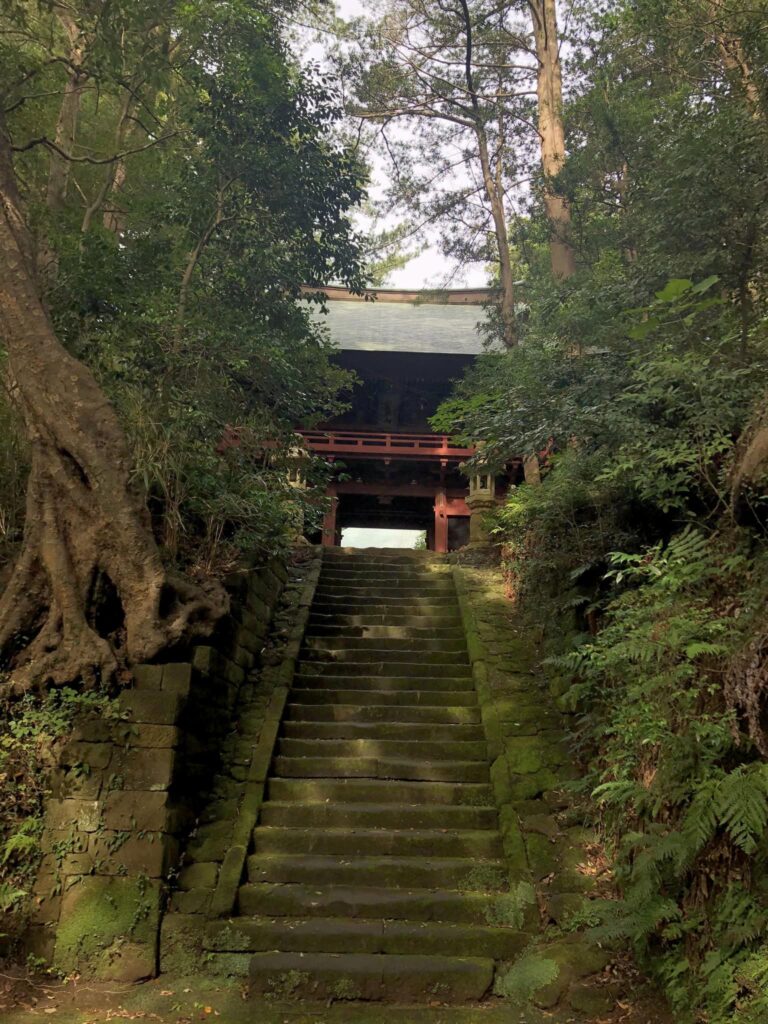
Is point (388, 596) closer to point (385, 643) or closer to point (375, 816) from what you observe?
Result: point (385, 643)

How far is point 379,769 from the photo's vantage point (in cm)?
603

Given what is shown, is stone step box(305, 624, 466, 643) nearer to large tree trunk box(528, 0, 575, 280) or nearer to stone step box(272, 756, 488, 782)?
stone step box(272, 756, 488, 782)

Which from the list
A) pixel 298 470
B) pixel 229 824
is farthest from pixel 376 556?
pixel 229 824

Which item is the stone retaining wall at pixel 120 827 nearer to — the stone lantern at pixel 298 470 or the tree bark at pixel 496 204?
the stone lantern at pixel 298 470

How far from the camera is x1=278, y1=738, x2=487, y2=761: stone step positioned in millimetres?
6242

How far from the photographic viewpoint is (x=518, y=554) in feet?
30.2

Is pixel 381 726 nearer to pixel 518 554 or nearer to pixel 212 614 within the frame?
pixel 212 614

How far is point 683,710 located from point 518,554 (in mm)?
5103

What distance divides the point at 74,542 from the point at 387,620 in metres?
4.28

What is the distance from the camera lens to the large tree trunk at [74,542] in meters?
5.30

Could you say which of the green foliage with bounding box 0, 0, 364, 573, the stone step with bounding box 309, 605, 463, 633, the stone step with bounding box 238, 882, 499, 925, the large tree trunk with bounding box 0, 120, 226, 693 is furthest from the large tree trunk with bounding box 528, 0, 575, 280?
the stone step with bounding box 238, 882, 499, 925

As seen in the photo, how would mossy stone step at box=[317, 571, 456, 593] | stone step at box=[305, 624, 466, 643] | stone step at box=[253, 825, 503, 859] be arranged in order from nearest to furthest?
1. stone step at box=[253, 825, 503, 859]
2. stone step at box=[305, 624, 466, 643]
3. mossy stone step at box=[317, 571, 456, 593]

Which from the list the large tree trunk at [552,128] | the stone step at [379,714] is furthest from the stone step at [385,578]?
the large tree trunk at [552,128]

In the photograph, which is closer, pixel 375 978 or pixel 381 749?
pixel 375 978
